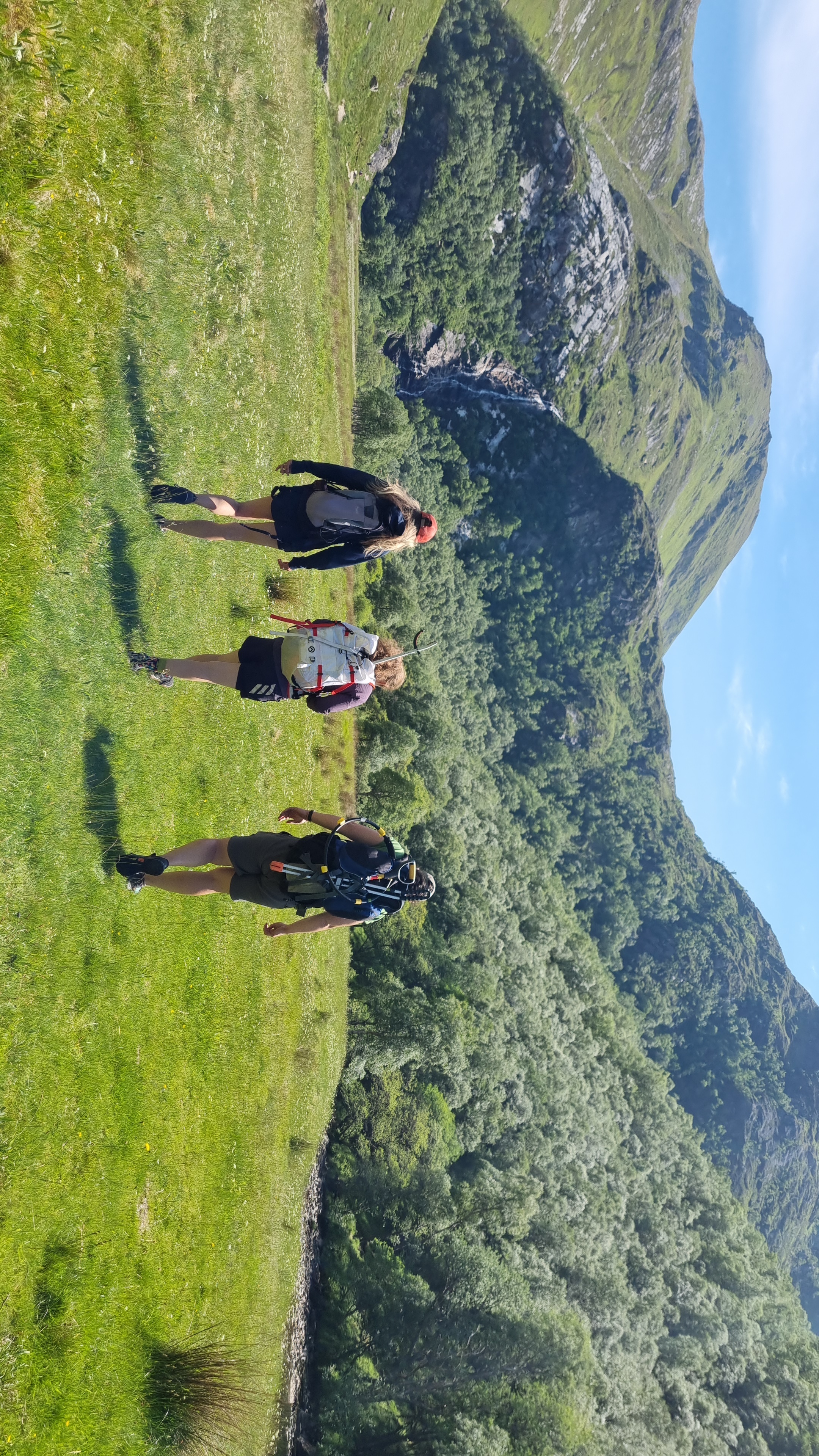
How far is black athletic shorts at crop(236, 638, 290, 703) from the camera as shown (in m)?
9.72

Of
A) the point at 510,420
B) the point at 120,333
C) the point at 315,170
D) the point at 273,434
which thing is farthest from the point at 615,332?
the point at 120,333

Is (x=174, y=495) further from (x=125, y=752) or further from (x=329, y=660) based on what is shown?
(x=125, y=752)

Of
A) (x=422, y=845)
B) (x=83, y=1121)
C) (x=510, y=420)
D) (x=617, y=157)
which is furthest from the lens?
(x=617, y=157)

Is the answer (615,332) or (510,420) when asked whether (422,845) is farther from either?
(615,332)

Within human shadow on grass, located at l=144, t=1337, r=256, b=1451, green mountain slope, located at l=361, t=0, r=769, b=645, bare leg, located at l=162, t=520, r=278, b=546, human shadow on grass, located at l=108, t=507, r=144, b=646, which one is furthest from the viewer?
green mountain slope, located at l=361, t=0, r=769, b=645

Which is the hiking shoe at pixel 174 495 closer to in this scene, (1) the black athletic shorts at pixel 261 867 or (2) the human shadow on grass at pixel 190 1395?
(1) the black athletic shorts at pixel 261 867

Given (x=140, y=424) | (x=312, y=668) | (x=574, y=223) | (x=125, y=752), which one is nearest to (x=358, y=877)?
(x=312, y=668)

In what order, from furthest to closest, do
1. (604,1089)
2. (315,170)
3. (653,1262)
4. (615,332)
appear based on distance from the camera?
(615,332) → (604,1089) → (653,1262) → (315,170)

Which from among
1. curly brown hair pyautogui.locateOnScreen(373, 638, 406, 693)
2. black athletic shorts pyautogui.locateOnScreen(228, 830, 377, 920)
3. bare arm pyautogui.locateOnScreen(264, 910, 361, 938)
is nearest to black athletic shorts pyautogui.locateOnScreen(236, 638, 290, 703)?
curly brown hair pyautogui.locateOnScreen(373, 638, 406, 693)

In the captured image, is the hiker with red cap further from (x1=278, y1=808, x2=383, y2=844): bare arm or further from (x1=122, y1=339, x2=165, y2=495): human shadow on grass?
(x1=278, y1=808, x2=383, y2=844): bare arm

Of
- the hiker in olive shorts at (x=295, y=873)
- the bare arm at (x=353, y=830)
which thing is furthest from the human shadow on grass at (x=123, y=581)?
the bare arm at (x=353, y=830)

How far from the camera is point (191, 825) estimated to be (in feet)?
43.0

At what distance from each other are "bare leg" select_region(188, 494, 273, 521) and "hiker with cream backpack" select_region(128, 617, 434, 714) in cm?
193

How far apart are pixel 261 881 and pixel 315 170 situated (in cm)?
3444
